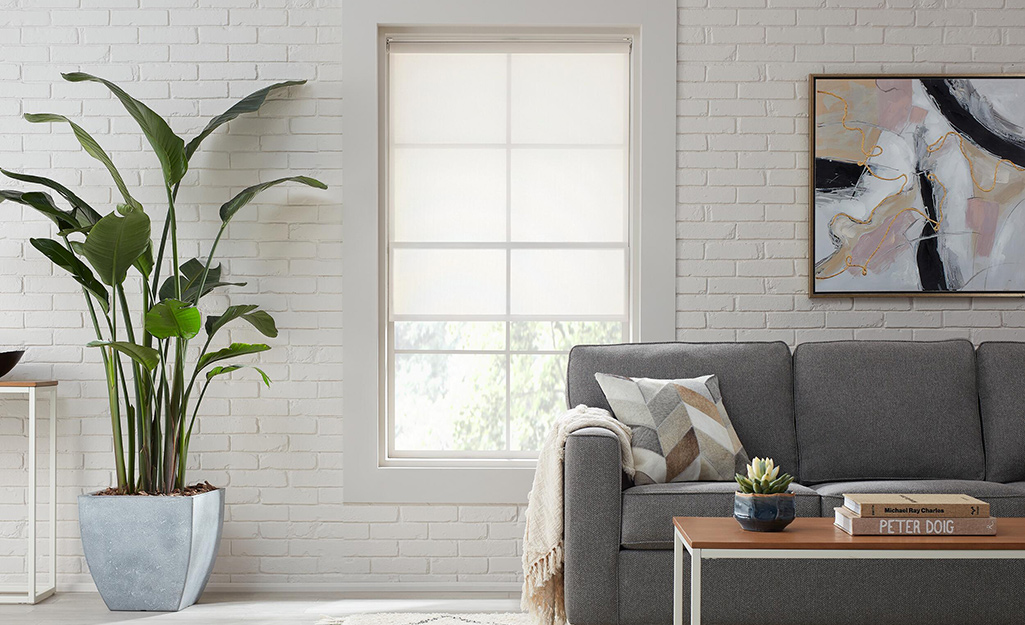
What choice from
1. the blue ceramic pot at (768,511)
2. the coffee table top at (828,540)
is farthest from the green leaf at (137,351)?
the blue ceramic pot at (768,511)

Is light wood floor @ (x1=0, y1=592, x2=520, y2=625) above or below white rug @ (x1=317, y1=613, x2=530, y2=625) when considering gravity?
below

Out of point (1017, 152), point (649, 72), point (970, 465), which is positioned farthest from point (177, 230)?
point (1017, 152)

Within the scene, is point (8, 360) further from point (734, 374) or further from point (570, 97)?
point (734, 374)

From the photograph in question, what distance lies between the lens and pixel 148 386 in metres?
3.01

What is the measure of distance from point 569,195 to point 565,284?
0.36 meters

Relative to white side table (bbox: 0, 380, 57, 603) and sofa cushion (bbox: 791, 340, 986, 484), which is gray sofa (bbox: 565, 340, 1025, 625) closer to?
sofa cushion (bbox: 791, 340, 986, 484)

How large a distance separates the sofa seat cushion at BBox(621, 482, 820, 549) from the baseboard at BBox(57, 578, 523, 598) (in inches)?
37.5

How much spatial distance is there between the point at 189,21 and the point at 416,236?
123 centimetres

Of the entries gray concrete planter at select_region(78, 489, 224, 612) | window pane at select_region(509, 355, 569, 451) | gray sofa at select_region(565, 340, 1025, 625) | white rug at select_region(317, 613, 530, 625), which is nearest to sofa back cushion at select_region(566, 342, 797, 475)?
gray sofa at select_region(565, 340, 1025, 625)

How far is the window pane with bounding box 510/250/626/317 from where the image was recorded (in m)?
3.46

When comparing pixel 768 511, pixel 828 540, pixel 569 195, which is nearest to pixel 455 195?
pixel 569 195

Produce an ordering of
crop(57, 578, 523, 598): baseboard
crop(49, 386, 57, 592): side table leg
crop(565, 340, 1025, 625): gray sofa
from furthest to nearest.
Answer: crop(57, 578, 523, 598): baseboard
crop(49, 386, 57, 592): side table leg
crop(565, 340, 1025, 625): gray sofa

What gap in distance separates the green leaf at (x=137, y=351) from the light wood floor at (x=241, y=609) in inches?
34.0

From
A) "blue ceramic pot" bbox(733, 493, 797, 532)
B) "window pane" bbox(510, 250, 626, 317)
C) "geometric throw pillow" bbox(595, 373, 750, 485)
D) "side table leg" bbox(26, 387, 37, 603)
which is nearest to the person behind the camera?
"blue ceramic pot" bbox(733, 493, 797, 532)
